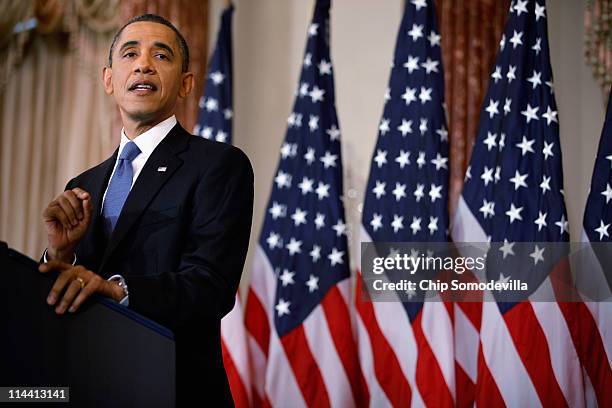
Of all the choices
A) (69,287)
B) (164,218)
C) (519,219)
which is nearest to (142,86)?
(164,218)

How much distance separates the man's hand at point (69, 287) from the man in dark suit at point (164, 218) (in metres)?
0.08

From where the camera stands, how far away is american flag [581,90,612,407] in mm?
4090

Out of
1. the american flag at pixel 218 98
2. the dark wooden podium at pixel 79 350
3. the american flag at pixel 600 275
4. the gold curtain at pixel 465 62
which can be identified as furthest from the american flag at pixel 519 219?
the dark wooden podium at pixel 79 350

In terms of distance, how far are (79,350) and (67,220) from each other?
0.40 metres

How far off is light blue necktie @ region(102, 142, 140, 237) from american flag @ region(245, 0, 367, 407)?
3036mm

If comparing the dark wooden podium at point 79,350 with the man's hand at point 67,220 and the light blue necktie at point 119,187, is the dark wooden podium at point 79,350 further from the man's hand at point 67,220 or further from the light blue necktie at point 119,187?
the light blue necktie at point 119,187

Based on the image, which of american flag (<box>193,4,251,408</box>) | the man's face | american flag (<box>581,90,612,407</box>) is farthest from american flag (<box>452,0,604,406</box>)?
the man's face

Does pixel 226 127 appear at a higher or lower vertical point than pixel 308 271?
higher

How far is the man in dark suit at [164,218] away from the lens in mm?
1557

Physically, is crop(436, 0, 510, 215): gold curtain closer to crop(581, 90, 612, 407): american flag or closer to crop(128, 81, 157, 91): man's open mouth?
crop(581, 90, 612, 407): american flag

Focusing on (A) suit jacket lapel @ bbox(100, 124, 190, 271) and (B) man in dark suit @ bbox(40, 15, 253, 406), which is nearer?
(B) man in dark suit @ bbox(40, 15, 253, 406)

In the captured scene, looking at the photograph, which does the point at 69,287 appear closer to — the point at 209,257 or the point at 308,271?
the point at 209,257

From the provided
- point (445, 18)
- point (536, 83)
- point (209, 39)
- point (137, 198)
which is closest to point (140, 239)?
point (137, 198)

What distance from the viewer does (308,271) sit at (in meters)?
4.84
